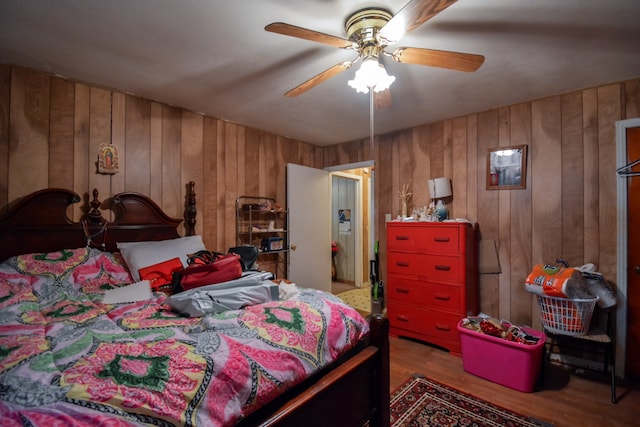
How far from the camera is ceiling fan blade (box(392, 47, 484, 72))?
4.71 feet

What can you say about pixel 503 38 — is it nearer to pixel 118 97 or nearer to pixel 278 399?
pixel 278 399

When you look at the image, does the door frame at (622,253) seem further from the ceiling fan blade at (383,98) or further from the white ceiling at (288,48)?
the ceiling fan blade at (383,98)

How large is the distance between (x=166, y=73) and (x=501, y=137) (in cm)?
296

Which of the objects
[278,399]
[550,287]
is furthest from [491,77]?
[278,399]

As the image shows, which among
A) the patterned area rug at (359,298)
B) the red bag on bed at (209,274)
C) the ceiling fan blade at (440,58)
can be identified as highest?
the ceiling fan blade at (440,58)

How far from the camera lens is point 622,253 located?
2.21m

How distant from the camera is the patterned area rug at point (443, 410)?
1.74 metres

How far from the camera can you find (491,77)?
2.15m

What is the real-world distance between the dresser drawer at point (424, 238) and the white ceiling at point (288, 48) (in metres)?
1.16

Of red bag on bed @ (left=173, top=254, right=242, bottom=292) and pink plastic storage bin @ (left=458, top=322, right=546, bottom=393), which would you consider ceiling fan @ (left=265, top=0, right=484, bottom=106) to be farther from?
pink plastic storage bin @ (left=458, top=322, right=546, bottom=393)

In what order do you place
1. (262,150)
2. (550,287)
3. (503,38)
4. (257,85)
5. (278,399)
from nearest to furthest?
(278,399)
(503,38)
(550,287)
(257,85)
(262,150)

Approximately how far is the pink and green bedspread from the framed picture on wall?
2133 mm

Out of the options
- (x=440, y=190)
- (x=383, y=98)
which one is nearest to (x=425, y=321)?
(x=440, y=190)

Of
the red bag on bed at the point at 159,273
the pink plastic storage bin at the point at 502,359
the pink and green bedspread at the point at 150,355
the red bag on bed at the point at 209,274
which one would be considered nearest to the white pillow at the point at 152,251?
the red bag on bed at the point at 159,273
